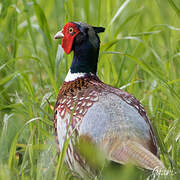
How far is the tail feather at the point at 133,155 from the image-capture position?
2.75 meters

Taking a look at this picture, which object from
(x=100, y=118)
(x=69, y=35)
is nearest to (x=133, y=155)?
(x=100, y=118)

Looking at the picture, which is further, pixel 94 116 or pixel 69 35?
pixel 69 35

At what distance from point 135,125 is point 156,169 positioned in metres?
0.32

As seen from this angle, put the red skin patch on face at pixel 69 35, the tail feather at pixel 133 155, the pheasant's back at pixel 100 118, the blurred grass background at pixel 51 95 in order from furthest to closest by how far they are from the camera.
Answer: the red skin patch on face at pixel 69 35 < the blurred grass background at pixel 51 95 < the pheasant's back at pixel 100 118 < the tail feather at pixel 133 155

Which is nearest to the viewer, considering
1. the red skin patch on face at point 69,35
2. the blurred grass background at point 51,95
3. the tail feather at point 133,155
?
the tail feather at point 133,155

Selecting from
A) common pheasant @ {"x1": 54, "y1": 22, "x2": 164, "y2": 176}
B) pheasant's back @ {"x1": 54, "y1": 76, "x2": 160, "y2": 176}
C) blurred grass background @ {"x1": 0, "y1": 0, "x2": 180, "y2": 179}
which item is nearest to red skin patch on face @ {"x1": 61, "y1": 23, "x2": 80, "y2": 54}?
common pheasant @ {"x1": 54, "y1": 22, "x2": 164, "y2": 176}

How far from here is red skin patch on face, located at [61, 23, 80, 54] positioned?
11.7 feet

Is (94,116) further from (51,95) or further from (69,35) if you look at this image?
(51,95)

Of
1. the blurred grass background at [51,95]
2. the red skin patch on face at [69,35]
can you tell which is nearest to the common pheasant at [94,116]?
the red skin patch on face at [69,35]

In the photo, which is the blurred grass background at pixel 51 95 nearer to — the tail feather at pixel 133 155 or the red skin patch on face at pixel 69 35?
the tail feather at pixel 133 155

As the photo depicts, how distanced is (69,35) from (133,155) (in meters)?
1.17

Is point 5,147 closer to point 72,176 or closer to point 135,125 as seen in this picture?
point 72,176

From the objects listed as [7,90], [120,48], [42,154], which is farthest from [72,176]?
[120,48]

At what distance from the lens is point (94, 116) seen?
2.98 m
